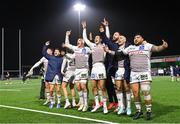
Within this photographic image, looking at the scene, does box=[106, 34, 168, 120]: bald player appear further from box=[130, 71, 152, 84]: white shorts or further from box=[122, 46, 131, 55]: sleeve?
box=[122, 46, 131, 55]: sleeve

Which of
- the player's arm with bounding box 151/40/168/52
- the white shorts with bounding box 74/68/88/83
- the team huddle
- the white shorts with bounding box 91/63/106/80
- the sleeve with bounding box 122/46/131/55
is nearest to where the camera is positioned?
the player's arm with bounding box 151/40/168/52

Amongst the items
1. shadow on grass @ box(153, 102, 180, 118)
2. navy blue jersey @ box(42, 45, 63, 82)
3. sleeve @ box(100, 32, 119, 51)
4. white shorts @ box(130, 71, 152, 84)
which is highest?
sleeve @ box(100, 32, 119, 51)

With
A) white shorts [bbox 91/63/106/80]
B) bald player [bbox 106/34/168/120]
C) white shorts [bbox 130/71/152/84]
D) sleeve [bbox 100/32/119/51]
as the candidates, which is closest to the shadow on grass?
bald player [bbox 106/34/168/120]

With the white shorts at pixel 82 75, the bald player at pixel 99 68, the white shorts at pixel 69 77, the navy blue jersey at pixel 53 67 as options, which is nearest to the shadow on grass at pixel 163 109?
the bald player at pixel 99 68

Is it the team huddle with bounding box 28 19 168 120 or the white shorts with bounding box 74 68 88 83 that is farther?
the white shorts with bounding box 74 68 88 83

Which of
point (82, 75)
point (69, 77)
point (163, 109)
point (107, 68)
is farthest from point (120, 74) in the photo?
point (69, 77)

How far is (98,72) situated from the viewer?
36.9ft

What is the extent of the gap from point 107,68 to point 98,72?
42.2 inches

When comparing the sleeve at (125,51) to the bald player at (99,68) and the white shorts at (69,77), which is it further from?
the white shorts at (69,77)

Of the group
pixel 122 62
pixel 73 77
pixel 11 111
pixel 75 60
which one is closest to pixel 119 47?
pixel 122 62

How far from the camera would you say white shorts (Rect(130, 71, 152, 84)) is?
9.78m

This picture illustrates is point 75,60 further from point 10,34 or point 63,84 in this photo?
point 10,34

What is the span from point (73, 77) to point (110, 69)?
1.74 meters

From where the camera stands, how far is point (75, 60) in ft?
40.3
